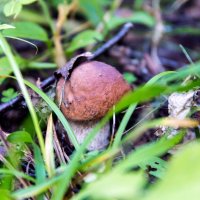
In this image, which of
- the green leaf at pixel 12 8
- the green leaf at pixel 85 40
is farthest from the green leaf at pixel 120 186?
the green leaf at pixel 85 40

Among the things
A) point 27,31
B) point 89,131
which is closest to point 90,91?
point 89,131

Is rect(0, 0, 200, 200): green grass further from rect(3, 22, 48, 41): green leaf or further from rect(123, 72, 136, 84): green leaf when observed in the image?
rect(123, 72, 136, 84): green leaf

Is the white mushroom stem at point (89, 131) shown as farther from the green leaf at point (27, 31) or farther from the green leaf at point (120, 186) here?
the green leaf at point (120, 186)

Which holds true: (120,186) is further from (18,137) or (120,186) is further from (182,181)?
(18,137)

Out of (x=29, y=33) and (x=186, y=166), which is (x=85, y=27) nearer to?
(x=29, y=33)

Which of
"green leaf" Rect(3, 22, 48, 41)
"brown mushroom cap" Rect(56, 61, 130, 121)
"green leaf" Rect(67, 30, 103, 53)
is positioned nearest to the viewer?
"brown mushroom cap" Rect(56, 61, 130, 121)

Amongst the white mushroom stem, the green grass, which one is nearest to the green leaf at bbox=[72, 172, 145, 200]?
the green grass
